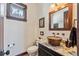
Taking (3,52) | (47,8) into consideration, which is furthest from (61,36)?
(3,52)

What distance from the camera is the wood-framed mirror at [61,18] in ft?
5.01

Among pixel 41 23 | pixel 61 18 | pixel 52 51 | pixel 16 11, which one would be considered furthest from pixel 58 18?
pixel 16 11

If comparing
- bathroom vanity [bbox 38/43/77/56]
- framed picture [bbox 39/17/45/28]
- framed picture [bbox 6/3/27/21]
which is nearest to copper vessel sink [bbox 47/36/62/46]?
bathroom vanity [bbox 38/43/77/56]

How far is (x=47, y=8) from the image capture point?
5.15ft

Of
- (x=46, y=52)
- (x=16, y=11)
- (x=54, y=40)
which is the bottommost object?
(x=46, y=52)

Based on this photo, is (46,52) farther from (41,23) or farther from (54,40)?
(41,23)

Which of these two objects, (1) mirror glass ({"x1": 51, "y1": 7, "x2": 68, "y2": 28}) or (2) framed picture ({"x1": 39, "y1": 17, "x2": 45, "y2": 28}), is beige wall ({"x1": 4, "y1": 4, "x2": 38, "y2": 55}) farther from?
(1) mirror glass ({"x1": 51, "y1": 7, "x2": 68, "y2": 28})

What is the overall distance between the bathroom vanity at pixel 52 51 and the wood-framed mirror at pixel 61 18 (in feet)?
0.74

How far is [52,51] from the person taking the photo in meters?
1.53

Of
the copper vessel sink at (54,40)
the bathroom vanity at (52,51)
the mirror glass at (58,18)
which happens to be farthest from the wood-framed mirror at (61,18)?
the bathroom vanity at (52,51)

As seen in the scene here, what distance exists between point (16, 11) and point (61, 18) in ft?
1.76

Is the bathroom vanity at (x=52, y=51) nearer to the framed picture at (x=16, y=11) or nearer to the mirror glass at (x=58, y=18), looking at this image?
the mirror glass at (x=58, y=18)

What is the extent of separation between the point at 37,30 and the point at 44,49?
0.24 metres

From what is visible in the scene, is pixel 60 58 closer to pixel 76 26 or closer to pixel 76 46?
pixel 76 46
